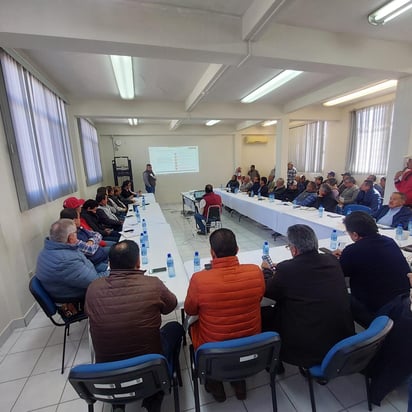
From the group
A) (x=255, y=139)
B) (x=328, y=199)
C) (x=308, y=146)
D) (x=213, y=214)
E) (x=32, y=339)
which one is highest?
(x=255, y=139)

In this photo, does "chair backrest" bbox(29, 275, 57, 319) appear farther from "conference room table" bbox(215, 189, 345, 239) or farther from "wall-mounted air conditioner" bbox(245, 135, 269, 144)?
"wall-mounted air conditioner" bbox(245, 135, 269, 144)

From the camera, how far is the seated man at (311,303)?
3.98ft

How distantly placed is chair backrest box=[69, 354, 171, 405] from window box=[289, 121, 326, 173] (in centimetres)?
825

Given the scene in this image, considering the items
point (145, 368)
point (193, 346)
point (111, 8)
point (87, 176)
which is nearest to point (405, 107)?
point (111, 8)

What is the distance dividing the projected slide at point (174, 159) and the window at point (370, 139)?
5483 mm

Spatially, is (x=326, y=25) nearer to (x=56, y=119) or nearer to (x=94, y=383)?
(x=94, y=383)

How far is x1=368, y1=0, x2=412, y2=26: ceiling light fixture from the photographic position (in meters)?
2.24

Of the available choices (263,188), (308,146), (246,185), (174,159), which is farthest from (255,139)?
(263,188)

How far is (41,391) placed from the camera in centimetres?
158

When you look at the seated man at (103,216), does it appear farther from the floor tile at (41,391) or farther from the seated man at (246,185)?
the seated man at (246,185)

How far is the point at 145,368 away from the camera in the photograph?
3.22ft

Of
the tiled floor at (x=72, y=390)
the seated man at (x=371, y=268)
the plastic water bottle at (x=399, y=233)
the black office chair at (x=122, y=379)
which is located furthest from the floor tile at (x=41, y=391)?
the plastic water bottle at (x=399, y=233)

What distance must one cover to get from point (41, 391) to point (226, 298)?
1.60 meters

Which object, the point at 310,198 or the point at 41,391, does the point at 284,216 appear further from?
the point at 41,391
